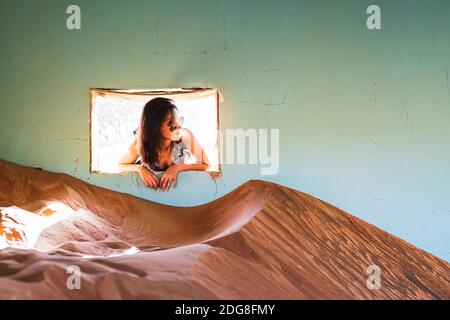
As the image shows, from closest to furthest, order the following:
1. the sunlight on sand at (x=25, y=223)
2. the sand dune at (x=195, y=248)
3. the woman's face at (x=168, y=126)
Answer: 1. the sand dune at (x=195, y=248)
2. the sunlight on sand at (x=25, y=223)
3. the woman's face at (x=168, y=126)

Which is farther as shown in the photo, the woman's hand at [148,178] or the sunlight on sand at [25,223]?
the woman's hand at [148,178]

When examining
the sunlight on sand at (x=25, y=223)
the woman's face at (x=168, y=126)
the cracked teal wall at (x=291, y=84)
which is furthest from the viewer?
the woman's face at (x=168, y=126)

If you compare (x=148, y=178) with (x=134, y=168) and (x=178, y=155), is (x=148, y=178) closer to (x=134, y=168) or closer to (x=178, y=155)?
(x=134, y=168)

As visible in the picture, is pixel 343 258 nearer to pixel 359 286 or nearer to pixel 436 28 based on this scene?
pixel 359 286

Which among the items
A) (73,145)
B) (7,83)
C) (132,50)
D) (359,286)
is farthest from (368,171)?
(7,83)

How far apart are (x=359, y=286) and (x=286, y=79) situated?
178 cm

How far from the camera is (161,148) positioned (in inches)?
133

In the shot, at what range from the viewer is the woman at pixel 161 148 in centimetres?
332

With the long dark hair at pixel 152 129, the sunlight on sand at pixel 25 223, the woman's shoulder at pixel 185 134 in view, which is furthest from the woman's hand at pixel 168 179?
the sunlight on sand at pixel 25 223

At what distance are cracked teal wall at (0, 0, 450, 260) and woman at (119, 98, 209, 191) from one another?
10 centimetres

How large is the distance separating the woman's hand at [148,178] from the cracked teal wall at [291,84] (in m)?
0.06

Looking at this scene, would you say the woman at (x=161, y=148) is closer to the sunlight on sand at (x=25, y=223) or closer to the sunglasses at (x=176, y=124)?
the sunglasses at (x=176, y=124)

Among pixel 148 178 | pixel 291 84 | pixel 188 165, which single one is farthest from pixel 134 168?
pixel 291 84

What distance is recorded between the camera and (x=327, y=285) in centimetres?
183
